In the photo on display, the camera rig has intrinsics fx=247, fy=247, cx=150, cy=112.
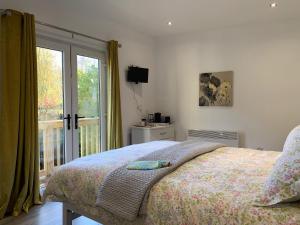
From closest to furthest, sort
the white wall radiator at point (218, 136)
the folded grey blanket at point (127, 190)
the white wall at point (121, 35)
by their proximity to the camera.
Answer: the folded grey blanket at point (127, 190)
the white wall at point (121, 35)
the white wall radiator at point (218, 136)

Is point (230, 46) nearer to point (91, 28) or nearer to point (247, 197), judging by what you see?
point (91, 28)

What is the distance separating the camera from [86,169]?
6.24 feet

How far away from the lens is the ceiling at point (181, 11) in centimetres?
326

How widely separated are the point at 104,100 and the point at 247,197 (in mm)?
3022

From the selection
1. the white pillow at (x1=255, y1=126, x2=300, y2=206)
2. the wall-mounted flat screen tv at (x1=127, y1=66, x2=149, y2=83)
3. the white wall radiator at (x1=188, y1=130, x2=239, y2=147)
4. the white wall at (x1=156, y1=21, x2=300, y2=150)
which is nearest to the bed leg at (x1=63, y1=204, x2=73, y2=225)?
the white pillow at (x1=255, y1=126, x2=300, y2=206)

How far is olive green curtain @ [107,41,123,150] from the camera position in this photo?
393 cm

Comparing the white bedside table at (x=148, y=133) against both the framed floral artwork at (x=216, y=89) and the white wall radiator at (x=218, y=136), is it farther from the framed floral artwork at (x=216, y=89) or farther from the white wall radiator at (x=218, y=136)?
the framed floral artwork at (x=216, y=89)

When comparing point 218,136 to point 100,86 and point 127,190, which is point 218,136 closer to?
point 100,86

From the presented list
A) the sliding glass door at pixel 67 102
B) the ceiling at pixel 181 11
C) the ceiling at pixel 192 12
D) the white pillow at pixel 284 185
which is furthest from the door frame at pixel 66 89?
the white pillow at pixel 284 185

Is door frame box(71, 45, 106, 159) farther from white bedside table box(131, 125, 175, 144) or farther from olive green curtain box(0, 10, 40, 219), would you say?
olive green curtain box(0, 10, 40, 219)

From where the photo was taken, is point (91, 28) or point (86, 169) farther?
point (91, 28)

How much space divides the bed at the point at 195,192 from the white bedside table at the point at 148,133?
6.26 ft

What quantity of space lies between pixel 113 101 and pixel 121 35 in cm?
121

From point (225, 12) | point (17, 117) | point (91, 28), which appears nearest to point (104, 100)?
point (91, 28)
